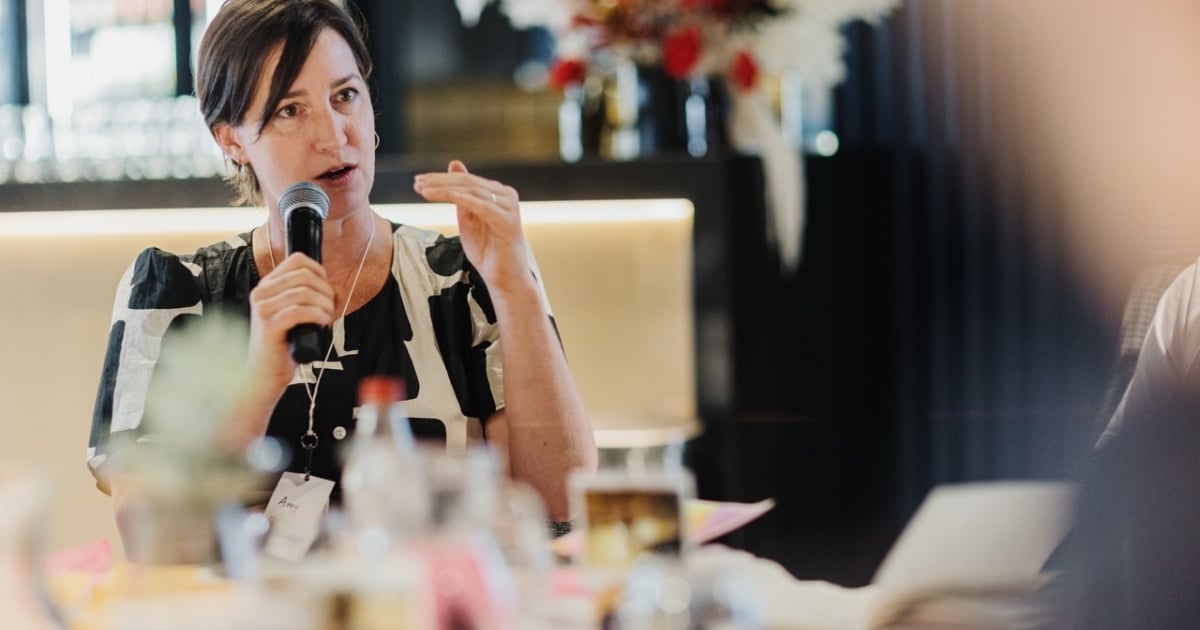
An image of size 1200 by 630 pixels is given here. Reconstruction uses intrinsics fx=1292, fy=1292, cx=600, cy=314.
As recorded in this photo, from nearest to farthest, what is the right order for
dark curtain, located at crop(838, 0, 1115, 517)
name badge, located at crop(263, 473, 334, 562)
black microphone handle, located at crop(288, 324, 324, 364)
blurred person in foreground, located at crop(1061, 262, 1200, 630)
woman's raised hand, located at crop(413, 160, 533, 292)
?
black microphone handle, located at crop(288, 324, 324, 364)
name badge, located at crop(263, 473, 334, 562)
woman's raised hand, located at crop(413, 160, 533, 292)
blurred person in foreground, located at crop(1061, 262, 1200, 630)
dark curtain, located at crop(838, 0, 1115, 517)

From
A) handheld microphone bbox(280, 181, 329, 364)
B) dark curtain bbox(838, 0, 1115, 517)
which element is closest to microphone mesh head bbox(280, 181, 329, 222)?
handheld microphone bbox(280, 181, 329, 364)

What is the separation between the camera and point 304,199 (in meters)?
1.43

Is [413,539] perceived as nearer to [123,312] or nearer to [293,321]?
[293,321]

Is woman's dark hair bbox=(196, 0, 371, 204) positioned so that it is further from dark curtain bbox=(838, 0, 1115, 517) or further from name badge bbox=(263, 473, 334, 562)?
dark curtain bbox=(838, 0, 1115, 517)

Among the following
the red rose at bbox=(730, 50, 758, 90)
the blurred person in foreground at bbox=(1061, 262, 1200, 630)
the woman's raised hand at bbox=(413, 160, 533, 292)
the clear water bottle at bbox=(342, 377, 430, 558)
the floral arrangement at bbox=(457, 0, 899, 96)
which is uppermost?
the floral arrangement at bbox=(457, 0, 899, 96)

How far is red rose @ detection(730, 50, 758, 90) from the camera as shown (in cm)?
239

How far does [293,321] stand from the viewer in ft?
4.26

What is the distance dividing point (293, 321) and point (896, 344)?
1.69m

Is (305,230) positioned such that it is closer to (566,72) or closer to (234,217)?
(234,217)

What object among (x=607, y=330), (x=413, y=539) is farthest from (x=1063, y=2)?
(x=413, y=539)

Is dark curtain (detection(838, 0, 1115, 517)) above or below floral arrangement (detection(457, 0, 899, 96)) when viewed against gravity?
below

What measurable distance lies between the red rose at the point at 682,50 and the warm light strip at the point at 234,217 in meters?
0.24

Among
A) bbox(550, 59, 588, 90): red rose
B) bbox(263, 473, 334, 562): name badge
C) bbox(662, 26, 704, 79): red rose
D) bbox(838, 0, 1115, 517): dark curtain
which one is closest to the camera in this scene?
bbox(263, 473, 334, 562): name badge

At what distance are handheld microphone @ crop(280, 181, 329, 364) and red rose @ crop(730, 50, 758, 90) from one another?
3.60 ft
